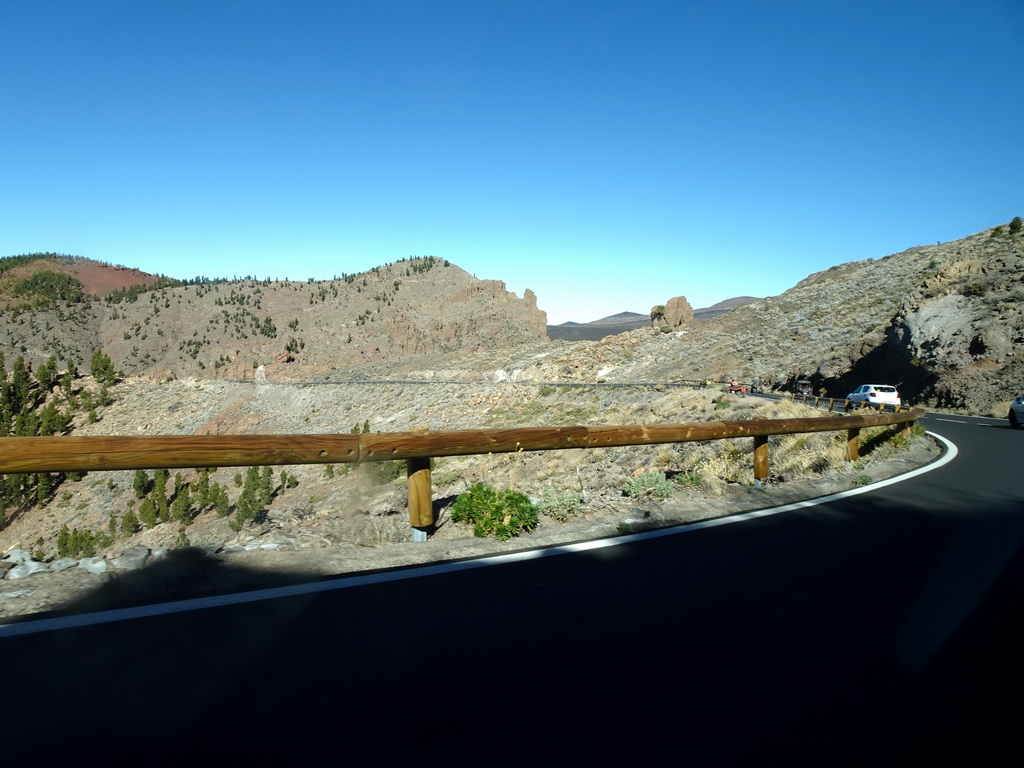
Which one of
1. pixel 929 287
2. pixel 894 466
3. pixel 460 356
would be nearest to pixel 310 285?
pixel 460 356

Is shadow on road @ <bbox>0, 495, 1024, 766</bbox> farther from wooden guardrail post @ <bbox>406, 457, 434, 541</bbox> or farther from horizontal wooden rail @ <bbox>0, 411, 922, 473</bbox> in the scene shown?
wooden guardrail post @ <bbox>406, 457, 434, 541</bbox>

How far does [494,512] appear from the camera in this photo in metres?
6.01

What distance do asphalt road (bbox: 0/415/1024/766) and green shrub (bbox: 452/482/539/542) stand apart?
837mm

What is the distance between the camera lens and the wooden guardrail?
3.96 meters

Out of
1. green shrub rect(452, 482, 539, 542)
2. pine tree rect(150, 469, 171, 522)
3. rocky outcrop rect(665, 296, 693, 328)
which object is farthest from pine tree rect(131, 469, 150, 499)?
rocky outcrop rect(665, 296, 693, 328)

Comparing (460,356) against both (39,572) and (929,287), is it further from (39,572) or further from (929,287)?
(39,572)

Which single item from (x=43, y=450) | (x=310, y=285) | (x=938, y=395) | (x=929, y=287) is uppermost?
(x=310, y=285)

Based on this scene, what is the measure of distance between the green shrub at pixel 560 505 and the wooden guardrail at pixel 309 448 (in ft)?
2.23

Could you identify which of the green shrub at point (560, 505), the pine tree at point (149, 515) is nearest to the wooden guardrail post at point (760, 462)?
the green shrub at point (560, 505)

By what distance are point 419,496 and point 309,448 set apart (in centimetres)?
116

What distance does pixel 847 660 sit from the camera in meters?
3.57

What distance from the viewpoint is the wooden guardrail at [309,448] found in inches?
156

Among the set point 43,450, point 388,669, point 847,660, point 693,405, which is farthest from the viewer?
point 693,405

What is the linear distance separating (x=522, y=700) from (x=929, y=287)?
47.7 m
